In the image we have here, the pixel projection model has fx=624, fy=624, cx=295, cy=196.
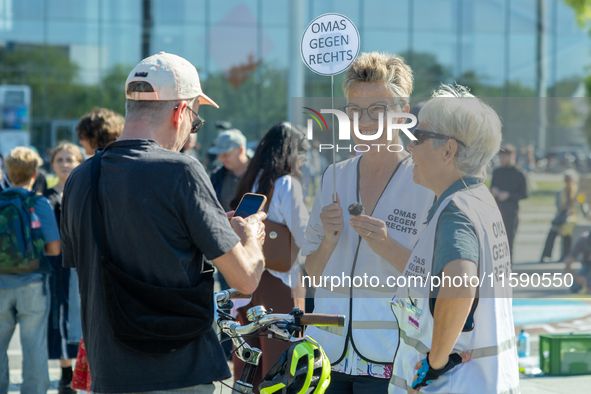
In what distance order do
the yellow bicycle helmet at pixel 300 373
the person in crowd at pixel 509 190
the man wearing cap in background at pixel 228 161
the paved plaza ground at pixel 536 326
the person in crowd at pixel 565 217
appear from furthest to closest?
1. the person in crowd at pixel 565 217
2. the person in crowd at pixel 509 190
3. the man wearing cap in background at pixel 228 161
4. the paved plaza ground at pixel 536 326
5. the yellow bicycle helmet at pixel 300 373

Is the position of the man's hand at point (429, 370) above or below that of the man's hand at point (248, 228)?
below

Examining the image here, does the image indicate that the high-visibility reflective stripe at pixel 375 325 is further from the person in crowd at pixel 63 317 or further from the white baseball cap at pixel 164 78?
the person in crowd at pixel 63 317

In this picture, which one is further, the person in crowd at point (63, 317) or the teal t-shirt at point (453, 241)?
the person in crowd at point (63, 317)

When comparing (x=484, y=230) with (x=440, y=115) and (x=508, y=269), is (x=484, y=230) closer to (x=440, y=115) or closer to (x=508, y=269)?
(x=508, y=269)

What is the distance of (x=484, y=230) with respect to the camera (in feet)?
6.55

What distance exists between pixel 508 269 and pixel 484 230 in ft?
0.65

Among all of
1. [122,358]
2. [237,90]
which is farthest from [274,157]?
[237,90]

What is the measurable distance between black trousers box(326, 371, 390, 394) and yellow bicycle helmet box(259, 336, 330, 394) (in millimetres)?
419

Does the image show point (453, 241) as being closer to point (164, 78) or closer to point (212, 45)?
point (164, 78)

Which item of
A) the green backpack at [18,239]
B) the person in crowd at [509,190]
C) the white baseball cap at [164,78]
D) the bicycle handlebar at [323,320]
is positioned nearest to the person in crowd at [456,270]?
the bicycle handlebar at [323,320]

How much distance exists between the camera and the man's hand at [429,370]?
196cm

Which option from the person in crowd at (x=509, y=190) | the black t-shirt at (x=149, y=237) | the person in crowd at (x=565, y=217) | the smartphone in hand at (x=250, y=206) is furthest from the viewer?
the person in crowd at (x=565, y=217)

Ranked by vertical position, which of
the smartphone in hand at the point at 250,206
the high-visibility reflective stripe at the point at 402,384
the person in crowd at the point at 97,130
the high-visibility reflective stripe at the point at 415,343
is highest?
the person in crowd at the point at 97,130

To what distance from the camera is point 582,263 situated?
898cm
